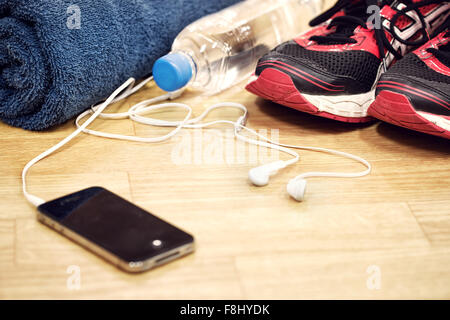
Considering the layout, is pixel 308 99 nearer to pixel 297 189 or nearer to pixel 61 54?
pixel 297 189

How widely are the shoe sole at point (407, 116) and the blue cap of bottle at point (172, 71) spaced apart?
1.06ft

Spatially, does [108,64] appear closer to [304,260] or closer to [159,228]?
[159,228]

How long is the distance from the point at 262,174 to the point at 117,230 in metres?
0.23

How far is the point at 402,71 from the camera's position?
825mm

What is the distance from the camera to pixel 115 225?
0.60 meters

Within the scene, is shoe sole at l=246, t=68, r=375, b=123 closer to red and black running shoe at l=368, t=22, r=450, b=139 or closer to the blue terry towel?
red and black running shoe at l=368, t=22, r=450, b=139

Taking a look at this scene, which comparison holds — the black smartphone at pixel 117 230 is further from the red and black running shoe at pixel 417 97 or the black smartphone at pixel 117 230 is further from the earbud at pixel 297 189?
the red and black running shoe at pixel 417 97

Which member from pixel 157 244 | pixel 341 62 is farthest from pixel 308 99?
pixel 157 244

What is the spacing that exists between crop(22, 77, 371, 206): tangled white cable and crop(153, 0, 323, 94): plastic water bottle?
0.06 metres

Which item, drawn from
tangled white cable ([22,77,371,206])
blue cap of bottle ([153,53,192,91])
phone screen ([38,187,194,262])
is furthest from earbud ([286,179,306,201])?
blue cap of bottle ([153,53,192,91])

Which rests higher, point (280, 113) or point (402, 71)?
point (402, 71)

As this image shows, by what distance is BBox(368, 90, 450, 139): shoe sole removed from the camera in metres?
0.77

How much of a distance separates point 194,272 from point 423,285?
26 centimetres
